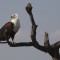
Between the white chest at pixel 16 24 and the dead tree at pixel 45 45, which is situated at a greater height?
the white chest at pixel 16 24

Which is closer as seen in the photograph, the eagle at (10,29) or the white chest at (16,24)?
the eagle at (10,29)

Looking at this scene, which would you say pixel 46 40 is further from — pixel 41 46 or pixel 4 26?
pixel 4 26

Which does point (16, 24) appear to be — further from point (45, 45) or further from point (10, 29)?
point (45, 45)

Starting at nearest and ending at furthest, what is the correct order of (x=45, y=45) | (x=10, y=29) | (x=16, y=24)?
(x=45, y=45) < (x=10, y=29) < (x=16, y=24)

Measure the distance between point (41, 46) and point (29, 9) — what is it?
89cm

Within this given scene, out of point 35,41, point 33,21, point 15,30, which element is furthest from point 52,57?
point 15,30

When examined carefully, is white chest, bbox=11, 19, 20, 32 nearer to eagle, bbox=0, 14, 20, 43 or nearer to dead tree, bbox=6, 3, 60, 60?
eagle, bbox=0, 14, 20, 43

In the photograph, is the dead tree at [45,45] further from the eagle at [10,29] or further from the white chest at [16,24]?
the white chest at [16,24]

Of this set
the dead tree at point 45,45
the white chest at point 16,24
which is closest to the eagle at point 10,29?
the white chest at point 16,24

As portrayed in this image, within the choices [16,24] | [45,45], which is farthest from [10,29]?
[45,45]

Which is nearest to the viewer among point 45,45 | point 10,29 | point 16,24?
point 45,45

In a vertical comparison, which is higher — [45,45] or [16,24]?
[16,24]

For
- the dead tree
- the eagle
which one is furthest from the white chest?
the dead tree

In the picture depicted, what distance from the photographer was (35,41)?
515 cm
